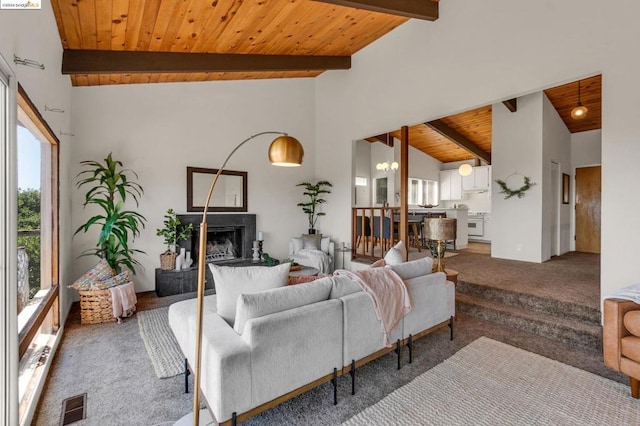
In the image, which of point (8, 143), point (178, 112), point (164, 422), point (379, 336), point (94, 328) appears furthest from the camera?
→ point (178, 112)

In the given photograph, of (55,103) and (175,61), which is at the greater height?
(175,61)

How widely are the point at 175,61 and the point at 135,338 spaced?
329cm

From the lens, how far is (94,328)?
10.4 feet

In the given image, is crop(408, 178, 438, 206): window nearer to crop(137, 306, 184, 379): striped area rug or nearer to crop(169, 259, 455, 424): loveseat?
crop(169, 259, 455, 424): loveseat

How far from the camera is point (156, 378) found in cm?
229

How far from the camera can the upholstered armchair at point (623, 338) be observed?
1.97m

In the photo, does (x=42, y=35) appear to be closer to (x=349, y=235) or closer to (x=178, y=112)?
(x=178, y=112)

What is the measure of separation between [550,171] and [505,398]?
16.5 ft

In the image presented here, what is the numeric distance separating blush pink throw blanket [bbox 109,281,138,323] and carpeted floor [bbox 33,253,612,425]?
0.53 ft

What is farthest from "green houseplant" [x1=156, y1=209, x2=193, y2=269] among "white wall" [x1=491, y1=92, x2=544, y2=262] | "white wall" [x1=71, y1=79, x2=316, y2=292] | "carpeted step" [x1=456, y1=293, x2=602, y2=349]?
"white wall" [x1=491, y1=92, x2=544, y2=262]

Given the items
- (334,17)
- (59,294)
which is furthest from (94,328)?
(334,17)

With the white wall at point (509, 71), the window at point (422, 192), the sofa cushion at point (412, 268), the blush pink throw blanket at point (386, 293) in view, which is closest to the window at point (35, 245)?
the blush pink throw blanket at point (386, 293)

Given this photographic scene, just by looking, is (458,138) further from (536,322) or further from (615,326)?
(615,326)
